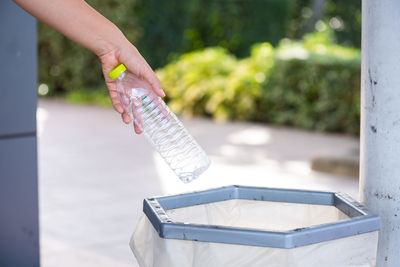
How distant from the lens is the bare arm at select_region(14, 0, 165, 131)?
188 cm

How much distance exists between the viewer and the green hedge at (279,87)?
33.2 feet

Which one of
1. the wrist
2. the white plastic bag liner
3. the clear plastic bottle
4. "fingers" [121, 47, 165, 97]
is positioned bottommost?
the white plastic bag liner

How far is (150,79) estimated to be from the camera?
1997 millimetres

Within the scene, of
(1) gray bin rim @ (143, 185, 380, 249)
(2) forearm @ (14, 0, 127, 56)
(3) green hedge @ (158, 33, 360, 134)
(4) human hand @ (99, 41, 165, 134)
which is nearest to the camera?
(1) gray bin rim @ (143, 185, 380, 249)

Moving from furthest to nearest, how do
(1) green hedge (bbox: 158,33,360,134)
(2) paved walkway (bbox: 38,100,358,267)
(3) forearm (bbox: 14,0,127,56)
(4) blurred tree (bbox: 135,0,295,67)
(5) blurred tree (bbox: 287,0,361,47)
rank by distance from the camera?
(5) blurred tree (bbox: 287,0,361,47), (4) blurred tree (bbox: 135,0,295,67), (1) green hedge (bbox: 158,33,360,134), (2) paved walkway (bbox: 38,100,358,267), (3) forearm (bbox: 14,0,127,56)

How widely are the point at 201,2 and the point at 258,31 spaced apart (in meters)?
1.49

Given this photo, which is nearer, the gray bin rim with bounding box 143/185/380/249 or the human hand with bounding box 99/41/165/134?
the gray bin rim with bounding box 143/185/380/249

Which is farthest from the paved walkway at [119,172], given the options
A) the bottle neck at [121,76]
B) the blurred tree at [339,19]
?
the blurred tree at [339,19]

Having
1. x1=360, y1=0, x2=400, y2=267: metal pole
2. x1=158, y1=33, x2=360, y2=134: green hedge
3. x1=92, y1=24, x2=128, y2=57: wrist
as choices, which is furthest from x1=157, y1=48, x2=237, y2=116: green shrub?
x1=92, y1=24, x2=128, y2=57: wrist

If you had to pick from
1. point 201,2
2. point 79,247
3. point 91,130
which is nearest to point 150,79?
point 79,247

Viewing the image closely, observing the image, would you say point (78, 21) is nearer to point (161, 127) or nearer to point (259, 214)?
point (161, 127)

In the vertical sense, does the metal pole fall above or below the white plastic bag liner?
above

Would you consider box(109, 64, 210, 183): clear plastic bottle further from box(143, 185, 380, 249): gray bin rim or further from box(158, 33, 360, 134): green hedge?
box(158, 33, 360, 134): green hedge

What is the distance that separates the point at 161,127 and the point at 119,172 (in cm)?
496
